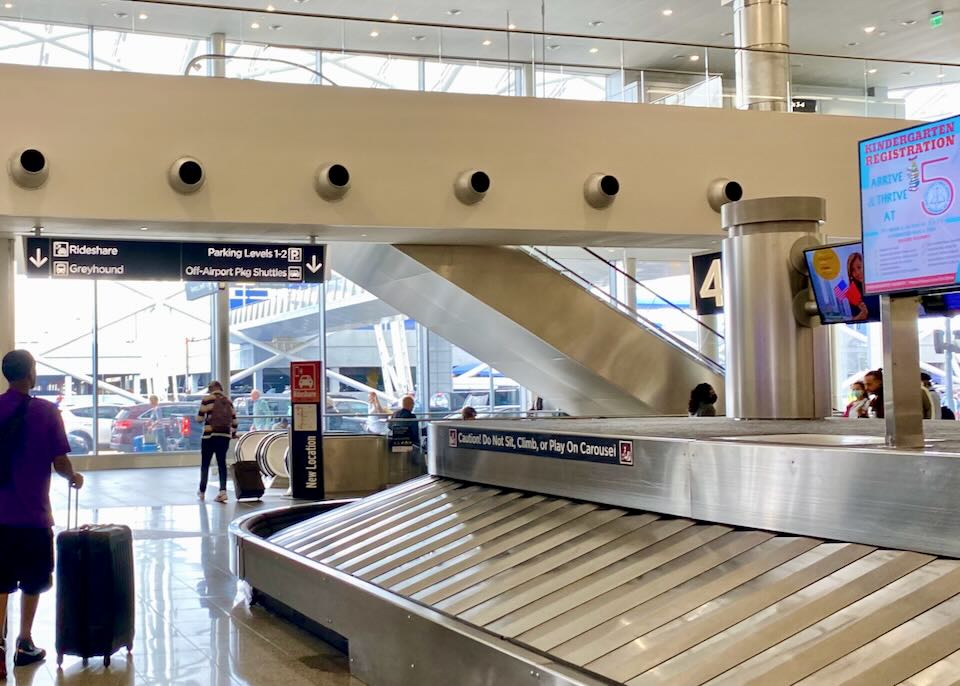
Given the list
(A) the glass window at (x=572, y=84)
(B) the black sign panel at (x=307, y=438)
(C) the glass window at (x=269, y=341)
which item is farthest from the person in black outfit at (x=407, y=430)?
(C) the glass window at (x=269, y=341)

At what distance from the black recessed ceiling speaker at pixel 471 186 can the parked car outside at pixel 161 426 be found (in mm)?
10218

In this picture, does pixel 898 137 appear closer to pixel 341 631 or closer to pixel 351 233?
pixel 341 631

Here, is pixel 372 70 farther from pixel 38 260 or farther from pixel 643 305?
pixel 643 305

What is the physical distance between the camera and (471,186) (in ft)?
38.1

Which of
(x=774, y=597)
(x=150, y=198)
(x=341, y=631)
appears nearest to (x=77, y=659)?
(x=341, y=631)

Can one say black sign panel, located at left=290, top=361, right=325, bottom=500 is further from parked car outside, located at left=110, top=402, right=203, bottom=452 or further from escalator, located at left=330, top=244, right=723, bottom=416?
parked car outside, located at left=110, top=402, right=203, bottom=452

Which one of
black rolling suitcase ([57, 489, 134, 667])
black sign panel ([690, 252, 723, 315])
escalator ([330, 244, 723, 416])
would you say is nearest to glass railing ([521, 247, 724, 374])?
escalator ([330, 244, 723, 416])

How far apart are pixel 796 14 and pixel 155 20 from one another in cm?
1055

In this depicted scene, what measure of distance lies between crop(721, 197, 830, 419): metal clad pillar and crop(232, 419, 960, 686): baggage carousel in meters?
0.84

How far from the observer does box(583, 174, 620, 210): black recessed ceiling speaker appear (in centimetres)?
1204

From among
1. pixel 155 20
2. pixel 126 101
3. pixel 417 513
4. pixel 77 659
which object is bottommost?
pixel 77 659

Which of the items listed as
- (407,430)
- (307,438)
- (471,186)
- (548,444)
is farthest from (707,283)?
(548,444)

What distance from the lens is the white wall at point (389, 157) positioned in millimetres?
10555

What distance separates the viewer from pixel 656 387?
14094 mm
